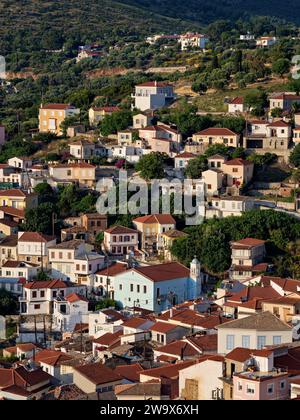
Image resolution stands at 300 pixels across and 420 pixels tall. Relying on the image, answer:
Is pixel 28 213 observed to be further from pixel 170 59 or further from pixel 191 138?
pixel 170 59

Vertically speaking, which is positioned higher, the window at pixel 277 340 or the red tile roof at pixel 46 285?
the window at pixel 277 340

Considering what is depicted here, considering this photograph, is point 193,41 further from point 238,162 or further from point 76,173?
point 238,162

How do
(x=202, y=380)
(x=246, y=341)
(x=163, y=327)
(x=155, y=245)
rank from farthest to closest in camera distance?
(x=155, y=245) → (x=163, y=327) → (x=246, y=341) → (x=202, y=380)

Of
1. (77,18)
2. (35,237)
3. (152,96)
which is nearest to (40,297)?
(35,237)

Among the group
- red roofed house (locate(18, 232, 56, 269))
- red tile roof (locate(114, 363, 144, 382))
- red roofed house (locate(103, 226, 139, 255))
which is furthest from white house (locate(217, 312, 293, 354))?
red roofed house (locate(18, 232, 56, 269))

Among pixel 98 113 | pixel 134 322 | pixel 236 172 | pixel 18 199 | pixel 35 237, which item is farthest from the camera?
pixel 98 113

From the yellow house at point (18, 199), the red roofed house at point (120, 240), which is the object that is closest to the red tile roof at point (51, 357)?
the red roofed house at point (120, 240)

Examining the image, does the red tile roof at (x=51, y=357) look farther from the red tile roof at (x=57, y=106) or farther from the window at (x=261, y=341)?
the red tile roof at (x=57, y=106)
